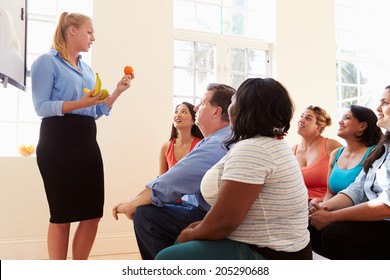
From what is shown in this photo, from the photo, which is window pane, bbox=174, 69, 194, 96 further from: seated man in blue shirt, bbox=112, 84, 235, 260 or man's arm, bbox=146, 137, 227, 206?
man's arm, bbox=146, 137, 227, 206

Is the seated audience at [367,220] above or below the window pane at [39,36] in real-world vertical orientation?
below

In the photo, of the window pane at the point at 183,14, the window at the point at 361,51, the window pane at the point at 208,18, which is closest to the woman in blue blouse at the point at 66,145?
the window pane at the point at 183,14

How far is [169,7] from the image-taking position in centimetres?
352

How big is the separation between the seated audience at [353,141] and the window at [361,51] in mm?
2405

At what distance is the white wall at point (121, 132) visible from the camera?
2.99m

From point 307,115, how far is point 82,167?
1624 millimetres

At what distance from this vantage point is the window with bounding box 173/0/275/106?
3812 millimetres

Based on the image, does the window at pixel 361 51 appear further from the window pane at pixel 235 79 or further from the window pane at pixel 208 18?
the window pane at pixel 208 18

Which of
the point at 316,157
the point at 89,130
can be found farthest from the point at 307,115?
the point at 89,130

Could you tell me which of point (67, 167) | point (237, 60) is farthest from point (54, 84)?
point (237, 60)

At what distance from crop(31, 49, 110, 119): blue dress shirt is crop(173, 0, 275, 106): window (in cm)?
173

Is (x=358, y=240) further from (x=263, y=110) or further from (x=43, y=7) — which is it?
(x=43, y=7)

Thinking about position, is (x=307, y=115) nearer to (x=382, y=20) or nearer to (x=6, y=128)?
(x=6, y=128)

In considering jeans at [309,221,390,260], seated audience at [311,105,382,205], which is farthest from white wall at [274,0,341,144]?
jeans at [309,221,390,260]
